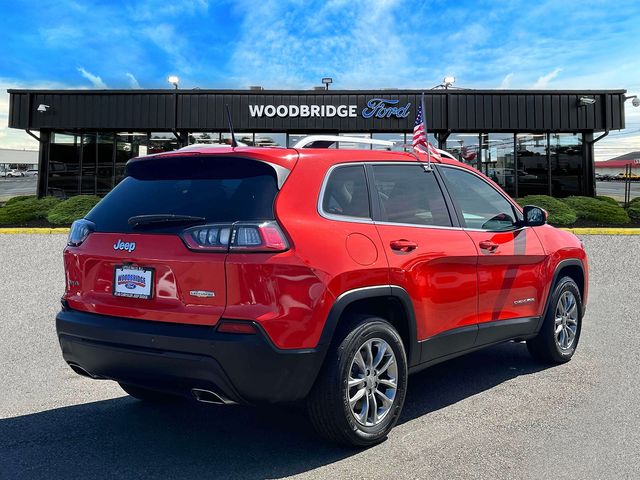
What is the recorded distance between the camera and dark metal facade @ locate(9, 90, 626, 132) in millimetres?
21688

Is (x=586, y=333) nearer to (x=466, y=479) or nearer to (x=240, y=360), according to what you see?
(x=466, y=479)

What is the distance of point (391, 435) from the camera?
3.81 m

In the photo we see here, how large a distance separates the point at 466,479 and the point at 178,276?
75.5 inches

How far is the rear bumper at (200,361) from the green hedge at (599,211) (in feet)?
53.0

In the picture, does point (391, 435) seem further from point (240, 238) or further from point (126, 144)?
point (126, 144)

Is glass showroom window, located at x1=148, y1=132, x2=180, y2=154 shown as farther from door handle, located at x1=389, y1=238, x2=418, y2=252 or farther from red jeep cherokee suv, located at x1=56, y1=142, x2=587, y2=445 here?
door handle, located at x1=389, y1=238, x2=418, y2=252

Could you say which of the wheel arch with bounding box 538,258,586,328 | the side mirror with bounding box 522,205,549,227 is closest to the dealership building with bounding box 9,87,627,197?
the wheel arch with bounding box 538,258,586,328

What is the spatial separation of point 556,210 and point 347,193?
49.0 ft

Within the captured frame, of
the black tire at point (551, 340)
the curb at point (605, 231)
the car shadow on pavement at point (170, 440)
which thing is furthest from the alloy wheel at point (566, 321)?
the curb at point (605, 231)

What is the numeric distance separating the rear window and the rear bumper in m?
0.59

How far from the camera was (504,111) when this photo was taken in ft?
71.3

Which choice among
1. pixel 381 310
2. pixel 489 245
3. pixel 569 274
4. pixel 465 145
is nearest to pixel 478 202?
pixel 489 245

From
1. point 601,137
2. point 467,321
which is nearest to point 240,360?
point 467,321

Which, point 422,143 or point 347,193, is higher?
point 422,143
